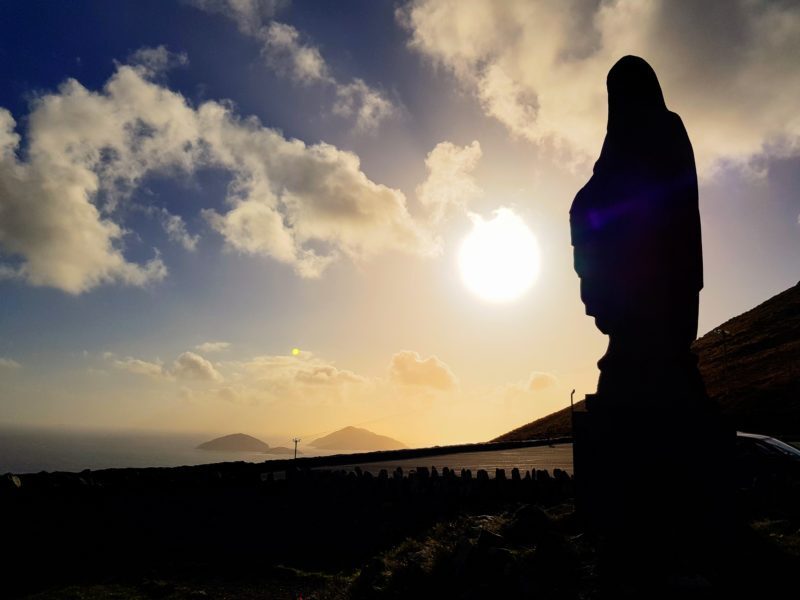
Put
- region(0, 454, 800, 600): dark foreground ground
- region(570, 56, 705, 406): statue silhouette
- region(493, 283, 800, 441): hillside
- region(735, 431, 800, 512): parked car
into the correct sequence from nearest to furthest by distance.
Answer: region(0, 454, 800, 600): dark foreground ground
region(570, 56, 705, 406): statue silhouette
region(735, 431, 800, 512): parked car
region(493, 283, 800, 441): hillside

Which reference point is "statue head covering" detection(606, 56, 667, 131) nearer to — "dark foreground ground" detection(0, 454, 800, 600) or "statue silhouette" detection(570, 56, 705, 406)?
"statue silhouette" detection(570, 56, 705, 406)

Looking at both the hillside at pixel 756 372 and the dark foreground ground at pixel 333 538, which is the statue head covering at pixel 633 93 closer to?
the dark foreground ground at pixel 333 538

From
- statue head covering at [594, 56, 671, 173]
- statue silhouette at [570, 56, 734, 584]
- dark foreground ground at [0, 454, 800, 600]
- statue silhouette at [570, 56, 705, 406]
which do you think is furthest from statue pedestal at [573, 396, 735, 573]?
statue head covering at [594, 56, 671, 173]

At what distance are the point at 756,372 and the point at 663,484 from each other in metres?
54.3

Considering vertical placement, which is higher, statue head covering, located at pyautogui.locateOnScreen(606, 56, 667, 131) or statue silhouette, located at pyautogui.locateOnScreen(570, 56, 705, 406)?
statue head covering, located at pyautogui.locateOnScreen(606, 56, 667, 131)

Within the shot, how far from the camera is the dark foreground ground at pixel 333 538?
18.4ft

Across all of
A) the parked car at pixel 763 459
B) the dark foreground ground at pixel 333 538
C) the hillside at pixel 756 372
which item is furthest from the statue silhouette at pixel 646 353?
the hillside at pixel 756 372

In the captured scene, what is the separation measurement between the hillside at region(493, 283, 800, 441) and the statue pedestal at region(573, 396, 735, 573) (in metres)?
21.2

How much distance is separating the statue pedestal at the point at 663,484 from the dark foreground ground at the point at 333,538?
0.21 metres

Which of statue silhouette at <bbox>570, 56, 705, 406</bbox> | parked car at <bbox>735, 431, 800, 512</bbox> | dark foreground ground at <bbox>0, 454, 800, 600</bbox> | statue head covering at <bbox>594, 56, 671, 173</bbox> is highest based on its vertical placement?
statue head covering at <bbox>594, 56, 671, 173</bbox>

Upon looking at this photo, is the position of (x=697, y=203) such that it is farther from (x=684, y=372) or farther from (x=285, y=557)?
(x=285, y=557)

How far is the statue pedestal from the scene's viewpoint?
6.16 meters

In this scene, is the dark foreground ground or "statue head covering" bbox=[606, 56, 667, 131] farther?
"statue head covering" bbox=[606, 56, 667, 131]

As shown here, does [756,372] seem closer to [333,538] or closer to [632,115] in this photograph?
[333,538]
